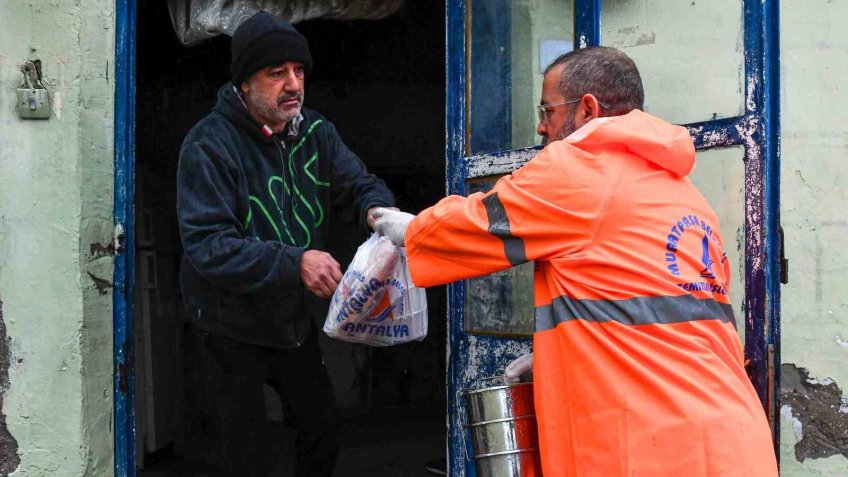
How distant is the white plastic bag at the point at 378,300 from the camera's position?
8.70 feet

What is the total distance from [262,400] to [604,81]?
1550 millimetres

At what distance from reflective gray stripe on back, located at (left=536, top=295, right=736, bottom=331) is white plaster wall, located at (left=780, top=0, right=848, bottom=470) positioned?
6.37ft

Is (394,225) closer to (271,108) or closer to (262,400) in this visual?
(271,108)

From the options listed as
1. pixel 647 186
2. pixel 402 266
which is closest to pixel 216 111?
pixel 402 266

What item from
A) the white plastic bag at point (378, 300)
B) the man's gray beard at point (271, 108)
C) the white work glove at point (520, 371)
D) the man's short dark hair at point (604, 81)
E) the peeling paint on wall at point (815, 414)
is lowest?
the peeling paint on wall at point (815, 414)

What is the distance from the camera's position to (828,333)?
3.66m

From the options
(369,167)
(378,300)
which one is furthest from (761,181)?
(369,167)

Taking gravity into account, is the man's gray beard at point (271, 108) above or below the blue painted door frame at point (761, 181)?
above

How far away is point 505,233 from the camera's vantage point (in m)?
1.99

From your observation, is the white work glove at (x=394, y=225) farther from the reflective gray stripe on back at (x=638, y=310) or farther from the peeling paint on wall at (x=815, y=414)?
the peeling paint on wall at (x=815, y=414)

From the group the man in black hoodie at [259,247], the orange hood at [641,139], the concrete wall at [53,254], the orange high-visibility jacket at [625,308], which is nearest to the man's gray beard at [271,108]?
the man in black hoodie at [259,247]

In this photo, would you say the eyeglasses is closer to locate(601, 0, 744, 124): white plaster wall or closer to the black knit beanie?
locate(601, 0, 744, 124): white plaster wall

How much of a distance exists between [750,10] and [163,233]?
15.7 feet

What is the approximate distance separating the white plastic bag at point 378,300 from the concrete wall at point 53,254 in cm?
100
